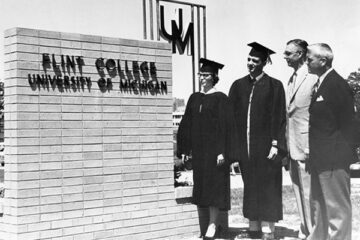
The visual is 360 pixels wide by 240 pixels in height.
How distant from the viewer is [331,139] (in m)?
6.35

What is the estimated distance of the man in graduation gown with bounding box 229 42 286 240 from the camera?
7.37 m

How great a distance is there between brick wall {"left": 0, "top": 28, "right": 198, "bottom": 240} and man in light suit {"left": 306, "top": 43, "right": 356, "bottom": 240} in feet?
7.05

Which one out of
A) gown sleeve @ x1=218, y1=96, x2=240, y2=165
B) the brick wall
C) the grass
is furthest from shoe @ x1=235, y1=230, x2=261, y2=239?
gown sleeve @ x1=218, y1=96, x2=240, y2=165

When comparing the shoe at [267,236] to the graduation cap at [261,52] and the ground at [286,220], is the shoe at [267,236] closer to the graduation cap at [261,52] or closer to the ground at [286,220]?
the ground at [286,220]

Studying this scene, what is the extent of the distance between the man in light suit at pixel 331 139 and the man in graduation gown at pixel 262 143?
0.82 metres

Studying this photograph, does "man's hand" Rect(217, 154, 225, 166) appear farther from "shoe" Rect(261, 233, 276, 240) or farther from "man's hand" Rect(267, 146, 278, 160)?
"shoe" Rect(261, 233, 276, 240)

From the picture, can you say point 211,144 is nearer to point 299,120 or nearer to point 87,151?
point 299,120

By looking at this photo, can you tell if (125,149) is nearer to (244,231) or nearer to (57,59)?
(57,59)

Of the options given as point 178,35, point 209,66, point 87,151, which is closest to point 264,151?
point 209,66

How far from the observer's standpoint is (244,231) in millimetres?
8172

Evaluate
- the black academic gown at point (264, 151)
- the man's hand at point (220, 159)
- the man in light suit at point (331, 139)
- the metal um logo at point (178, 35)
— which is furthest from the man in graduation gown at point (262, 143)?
the metal um logo at point (178, 35)

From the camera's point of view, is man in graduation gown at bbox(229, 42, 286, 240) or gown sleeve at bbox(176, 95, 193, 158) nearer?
man in graduation gown at bbox(229, 42, 286, 240)

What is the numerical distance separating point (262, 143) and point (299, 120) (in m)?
0.58

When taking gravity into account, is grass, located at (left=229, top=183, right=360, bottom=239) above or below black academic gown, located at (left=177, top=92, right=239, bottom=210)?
below
